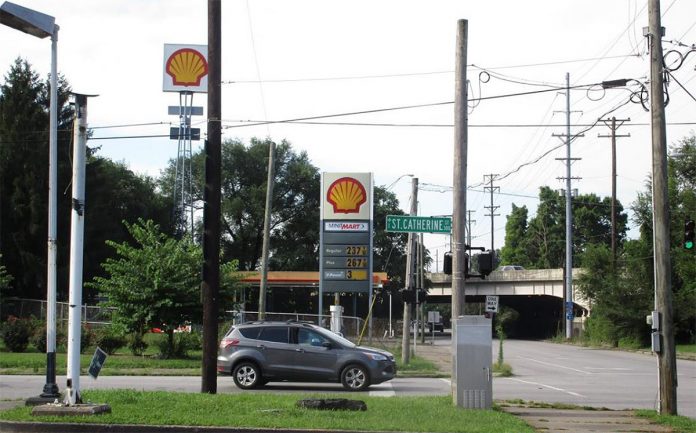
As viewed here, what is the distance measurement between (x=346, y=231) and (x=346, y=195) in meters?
1.49

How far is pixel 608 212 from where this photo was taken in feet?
356

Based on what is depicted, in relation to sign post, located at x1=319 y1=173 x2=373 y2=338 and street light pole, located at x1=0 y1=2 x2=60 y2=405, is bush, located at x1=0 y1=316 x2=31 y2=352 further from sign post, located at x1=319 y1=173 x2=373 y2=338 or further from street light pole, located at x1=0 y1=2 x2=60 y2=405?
street light pole, located at x1=0 y1=2 x2=60 y2=405

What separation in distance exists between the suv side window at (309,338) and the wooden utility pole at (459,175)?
5.34m

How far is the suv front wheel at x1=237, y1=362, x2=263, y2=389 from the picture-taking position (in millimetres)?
21266

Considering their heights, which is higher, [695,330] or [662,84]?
[662,84]

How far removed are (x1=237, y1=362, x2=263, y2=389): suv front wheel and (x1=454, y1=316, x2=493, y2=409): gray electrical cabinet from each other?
7207 mm

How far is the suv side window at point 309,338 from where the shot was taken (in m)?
21.5

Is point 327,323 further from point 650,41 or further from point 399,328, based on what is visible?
point 650,41

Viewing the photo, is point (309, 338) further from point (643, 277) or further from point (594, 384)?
point (643, 277)

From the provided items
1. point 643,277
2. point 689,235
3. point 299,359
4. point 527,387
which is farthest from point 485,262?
point 643,277

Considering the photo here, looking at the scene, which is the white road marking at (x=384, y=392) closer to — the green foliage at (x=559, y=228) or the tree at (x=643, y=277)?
the tree at (x=643, y=277)

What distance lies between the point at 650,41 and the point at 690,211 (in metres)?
35.1

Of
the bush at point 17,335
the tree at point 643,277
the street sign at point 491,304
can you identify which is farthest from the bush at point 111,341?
the tree at point 643,277

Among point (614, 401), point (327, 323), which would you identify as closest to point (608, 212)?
point (327, 323)
